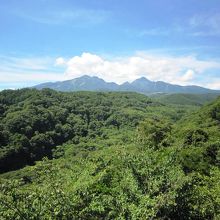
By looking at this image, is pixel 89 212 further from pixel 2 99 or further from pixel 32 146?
pixel 2 99

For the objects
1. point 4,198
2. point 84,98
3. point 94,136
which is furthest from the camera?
point 84,98

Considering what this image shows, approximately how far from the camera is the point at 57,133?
130625 mm

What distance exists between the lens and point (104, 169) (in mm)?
25203

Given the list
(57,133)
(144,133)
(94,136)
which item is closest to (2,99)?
(57,133)

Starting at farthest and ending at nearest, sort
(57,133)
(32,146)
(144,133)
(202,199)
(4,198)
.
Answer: (57,133), (32,146), (144,133), (202,199), (4,198)

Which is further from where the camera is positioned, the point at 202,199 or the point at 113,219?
the point at 202,199

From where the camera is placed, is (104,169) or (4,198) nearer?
(4,198)

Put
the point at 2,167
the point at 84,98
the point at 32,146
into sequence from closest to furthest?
1. the point at 2,167
2. the point at 32,146
3. the point at 84,98

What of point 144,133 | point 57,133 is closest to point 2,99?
point 57,133

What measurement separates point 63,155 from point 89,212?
9768cm

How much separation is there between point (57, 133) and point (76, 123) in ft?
47.8

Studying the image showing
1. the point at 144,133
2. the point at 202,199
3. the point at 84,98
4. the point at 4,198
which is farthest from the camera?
the point at 84,98

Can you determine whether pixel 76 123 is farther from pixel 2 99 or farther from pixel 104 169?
pixel 104 169

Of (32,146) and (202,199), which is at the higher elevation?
(202,199)
